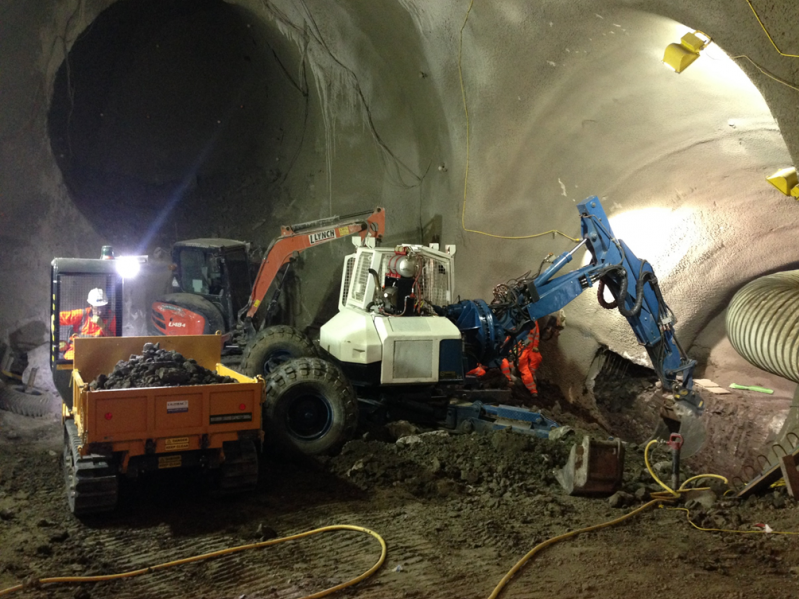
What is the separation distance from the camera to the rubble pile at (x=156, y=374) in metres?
4.90

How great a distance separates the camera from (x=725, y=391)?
25.2ft

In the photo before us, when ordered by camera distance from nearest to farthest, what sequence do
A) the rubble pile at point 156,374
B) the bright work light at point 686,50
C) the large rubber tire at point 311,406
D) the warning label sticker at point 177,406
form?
the warning label sticker at point 177,406 → the rubble pile at point 156,374 → the bright work light at point 686,50 → the large rubber tire at point 311,406

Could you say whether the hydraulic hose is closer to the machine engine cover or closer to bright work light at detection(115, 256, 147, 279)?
the machine engine cover

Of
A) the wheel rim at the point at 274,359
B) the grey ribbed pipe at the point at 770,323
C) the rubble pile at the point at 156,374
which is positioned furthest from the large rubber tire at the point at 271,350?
the grey ribbed pipe at the point at 770,323

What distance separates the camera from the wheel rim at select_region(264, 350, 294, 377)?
7.60 metres

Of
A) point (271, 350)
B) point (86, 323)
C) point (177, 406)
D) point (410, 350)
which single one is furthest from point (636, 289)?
point (86, 323)

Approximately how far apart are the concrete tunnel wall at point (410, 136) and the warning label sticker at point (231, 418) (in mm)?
4084

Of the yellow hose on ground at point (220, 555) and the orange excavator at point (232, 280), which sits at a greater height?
the orange excavator at point (232, 280)

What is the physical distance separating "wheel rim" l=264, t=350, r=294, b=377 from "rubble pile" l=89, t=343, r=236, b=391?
2.29m

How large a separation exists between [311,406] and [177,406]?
5.46 ft

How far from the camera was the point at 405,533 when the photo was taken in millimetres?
4461

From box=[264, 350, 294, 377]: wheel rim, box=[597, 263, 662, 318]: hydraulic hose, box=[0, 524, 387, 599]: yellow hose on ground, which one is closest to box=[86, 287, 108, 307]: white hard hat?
box=[264, 350, 294, 377]: wheel rim

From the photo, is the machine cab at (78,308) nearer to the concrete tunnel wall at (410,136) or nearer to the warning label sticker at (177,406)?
the warning label sticker at (177,406)

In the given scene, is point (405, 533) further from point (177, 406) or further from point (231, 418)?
point (177, 406)
